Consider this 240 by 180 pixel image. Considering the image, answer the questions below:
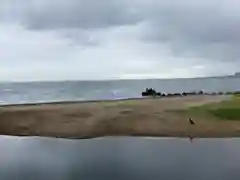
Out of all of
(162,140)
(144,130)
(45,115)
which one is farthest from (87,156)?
(45,115)

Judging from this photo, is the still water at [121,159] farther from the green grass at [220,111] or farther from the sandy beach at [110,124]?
the green grass at [220,111]

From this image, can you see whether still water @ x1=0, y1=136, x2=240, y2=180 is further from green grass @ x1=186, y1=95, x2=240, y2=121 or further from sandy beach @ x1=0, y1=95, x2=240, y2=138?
green grass @ x1=186, y1=95, x2=240, y2=121

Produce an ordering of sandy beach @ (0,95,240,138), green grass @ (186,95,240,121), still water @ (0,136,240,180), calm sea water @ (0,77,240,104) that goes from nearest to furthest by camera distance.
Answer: still water @ (0,136,240,180)
sandy beach @ (0,95,240,138)
green grass @ (186,95,240,121)
calm sea water @ (0,77,240,104)

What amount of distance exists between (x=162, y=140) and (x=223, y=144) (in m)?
3.00

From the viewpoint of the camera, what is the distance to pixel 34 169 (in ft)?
50.3

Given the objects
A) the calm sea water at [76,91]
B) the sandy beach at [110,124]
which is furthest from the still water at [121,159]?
the calm sea water at [76,91]

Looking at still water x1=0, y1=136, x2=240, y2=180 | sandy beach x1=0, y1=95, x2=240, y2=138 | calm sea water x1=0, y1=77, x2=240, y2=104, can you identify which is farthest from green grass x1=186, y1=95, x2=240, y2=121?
calm sea water x1=0, y1=77, x2=240, y2=104

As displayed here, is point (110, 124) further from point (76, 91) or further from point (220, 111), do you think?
point (76, 91)

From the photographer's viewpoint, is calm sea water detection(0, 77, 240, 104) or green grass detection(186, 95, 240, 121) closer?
green grass detection(186, 95, 240, 121)

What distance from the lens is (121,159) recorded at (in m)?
17.0

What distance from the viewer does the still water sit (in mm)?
14383

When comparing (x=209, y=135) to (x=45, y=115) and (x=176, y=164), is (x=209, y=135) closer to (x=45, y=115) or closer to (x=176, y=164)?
(x=176, y=164)

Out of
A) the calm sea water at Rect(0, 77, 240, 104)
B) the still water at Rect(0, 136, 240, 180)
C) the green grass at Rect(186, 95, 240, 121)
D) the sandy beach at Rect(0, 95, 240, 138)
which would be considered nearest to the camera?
the still water at Rect(0, 136, 240, 180)

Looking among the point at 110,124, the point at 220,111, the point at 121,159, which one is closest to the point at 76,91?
the point at 220,111
